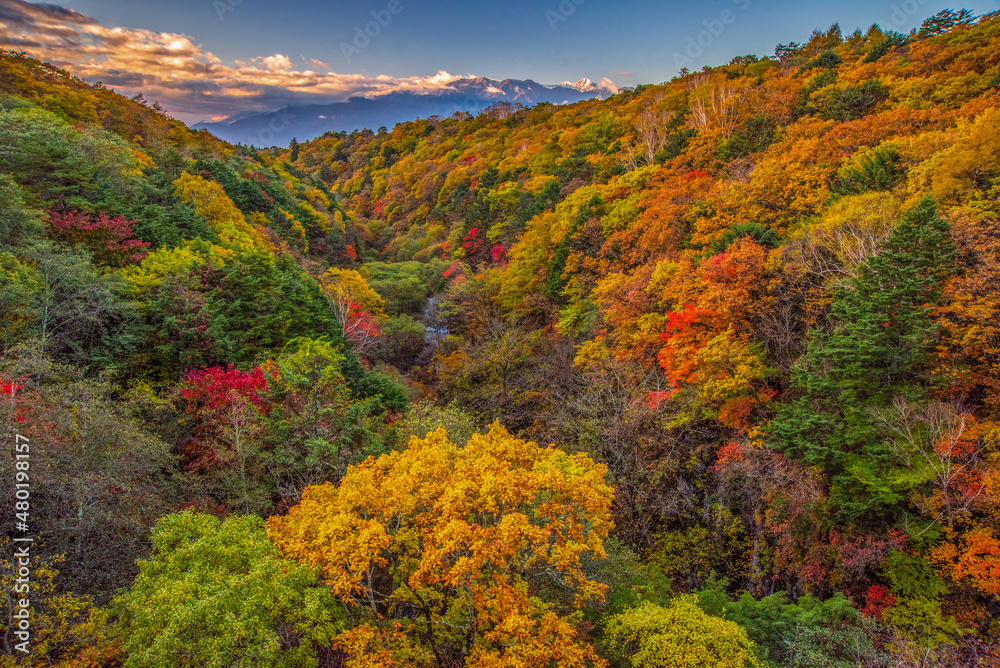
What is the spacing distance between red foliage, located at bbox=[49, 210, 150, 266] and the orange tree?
50.9 ft

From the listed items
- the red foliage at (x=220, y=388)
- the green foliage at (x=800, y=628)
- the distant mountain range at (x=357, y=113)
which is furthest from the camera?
the distant mountain range at (x=357, y=113)

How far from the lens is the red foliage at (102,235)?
18.1 metres

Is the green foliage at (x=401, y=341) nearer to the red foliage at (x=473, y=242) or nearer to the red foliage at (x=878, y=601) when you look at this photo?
the red foliage at (x=473, y=242)

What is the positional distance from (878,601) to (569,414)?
13173 millimetres

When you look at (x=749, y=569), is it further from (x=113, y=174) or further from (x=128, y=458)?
(x=113, y=174)

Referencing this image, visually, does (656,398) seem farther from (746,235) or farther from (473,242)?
(473,242)

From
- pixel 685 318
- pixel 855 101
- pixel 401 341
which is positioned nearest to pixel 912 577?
pixel 685 318

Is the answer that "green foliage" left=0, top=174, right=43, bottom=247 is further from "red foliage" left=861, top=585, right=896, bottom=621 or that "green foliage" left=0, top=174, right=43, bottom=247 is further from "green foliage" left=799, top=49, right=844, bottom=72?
"green foliage" left=799, top=49, right=844, bottom=72

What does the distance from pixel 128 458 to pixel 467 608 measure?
30.6 ft

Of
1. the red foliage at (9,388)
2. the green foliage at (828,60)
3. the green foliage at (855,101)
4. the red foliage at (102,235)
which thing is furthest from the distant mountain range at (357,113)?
the red foliage at (9,388)

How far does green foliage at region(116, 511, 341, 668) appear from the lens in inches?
265

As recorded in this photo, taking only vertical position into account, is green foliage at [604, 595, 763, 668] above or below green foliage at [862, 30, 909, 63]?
below

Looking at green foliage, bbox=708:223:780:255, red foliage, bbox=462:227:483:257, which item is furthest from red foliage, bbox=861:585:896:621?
red foliage, bbox=462:227:483:257

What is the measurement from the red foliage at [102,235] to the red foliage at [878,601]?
29.6m
